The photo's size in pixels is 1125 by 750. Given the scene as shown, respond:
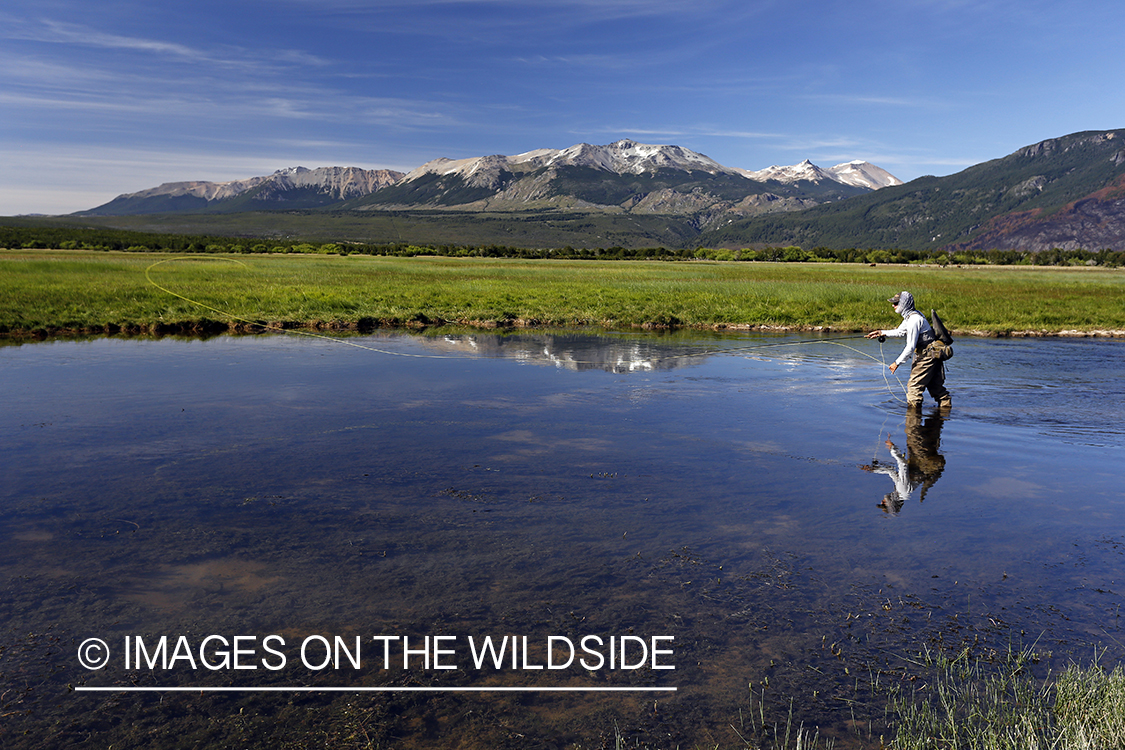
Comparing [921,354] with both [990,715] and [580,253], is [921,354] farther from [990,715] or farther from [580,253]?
[580,253]

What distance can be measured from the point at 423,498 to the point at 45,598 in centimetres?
441

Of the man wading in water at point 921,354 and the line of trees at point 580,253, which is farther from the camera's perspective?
the line of trees at point 580,253

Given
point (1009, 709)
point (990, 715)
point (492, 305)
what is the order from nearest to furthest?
point (990, 715), point (1009, 709), point (492, 305)

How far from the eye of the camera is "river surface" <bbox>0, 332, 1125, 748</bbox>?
5.59 metres

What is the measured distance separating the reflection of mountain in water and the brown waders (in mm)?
7602

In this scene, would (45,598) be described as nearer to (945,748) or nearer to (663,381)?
(945,748)

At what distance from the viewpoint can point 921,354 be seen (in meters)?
16.0

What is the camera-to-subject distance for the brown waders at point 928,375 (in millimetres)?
15750

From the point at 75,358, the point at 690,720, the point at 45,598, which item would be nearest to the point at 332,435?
the point at 45,598

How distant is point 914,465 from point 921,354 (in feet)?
16.1

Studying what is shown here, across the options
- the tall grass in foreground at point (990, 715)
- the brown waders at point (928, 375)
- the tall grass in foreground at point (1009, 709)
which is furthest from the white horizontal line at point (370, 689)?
the brown waders at point (928, 375)

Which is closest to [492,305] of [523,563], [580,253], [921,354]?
[921,354]

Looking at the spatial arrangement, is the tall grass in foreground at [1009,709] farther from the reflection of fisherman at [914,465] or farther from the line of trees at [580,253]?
the line of trees at [580,253]

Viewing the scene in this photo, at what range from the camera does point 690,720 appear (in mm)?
5402
